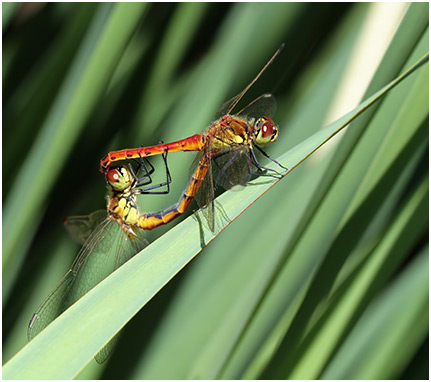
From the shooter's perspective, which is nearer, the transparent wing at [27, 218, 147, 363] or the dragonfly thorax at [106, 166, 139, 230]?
the transparent wing at [27, 218, 147, 363]

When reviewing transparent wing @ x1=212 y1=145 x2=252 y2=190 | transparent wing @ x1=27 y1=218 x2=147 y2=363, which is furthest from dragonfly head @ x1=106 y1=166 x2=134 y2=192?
transparent wing @ x1=212 y1=145 x2=252 y2=190

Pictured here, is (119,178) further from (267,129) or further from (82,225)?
(267,129)

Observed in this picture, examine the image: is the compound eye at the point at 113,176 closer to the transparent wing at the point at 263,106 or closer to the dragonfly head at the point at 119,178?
the dragonfly head at the point at 119,178

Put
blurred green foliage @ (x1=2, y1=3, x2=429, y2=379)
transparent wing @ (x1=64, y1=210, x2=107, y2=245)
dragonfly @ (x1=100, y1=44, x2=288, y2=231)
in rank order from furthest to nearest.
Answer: transparent wing @ (x1=64, y1=210, x2=107, y2=245)
dragonfly @ (x1=100, y1=44, x2=288, y2=231)
blurred green foliage @ (x1=2, y1=3, x2=429, y2=379)

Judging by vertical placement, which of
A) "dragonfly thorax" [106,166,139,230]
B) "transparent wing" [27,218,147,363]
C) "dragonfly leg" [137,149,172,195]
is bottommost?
"transparent wing" [27,218,147,363]

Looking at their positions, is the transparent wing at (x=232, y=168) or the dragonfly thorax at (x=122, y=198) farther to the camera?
the dragonfly thorax at (x=122, y=198)

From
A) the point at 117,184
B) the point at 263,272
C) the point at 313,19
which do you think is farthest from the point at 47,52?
the point at 263,272

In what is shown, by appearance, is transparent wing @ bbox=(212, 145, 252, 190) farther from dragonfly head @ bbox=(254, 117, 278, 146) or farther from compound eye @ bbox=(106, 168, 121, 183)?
compound eye @ bbox=(106, 168, 121, 183)

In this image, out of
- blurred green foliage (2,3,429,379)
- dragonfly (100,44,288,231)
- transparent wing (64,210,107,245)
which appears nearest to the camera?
blurred green foliage (2,3,429,379)

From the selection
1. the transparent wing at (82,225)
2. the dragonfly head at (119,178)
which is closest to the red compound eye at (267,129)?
the dragonfly head at (119,178)

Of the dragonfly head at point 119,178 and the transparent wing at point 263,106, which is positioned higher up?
the transparent wing at point 263,106
